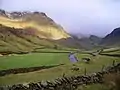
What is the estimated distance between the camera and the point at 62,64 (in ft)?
137

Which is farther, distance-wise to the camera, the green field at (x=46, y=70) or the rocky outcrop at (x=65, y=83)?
the green field at (x=46, y=70)

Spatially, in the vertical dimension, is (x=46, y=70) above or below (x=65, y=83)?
above

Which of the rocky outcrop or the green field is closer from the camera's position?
the rocky outcrop

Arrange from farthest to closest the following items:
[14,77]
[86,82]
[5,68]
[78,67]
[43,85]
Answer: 1. [78,67]
2. [5,68]
3. [14,77]
4. [86,82]
5. [43,85]

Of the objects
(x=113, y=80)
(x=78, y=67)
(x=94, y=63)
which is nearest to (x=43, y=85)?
(x=113, y=80)

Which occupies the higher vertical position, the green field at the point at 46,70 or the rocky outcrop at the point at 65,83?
the green field at the point at 46,70

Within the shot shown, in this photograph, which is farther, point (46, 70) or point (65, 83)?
point (46, 70)

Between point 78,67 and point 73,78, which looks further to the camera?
point 78,67

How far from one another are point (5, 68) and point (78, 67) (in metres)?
9.96

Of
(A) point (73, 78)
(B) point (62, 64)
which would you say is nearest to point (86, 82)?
(A) point (73, 78)

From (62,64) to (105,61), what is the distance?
6.60m

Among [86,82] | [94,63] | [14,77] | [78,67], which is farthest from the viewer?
[94,63]

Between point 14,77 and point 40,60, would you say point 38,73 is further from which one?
point 40,60

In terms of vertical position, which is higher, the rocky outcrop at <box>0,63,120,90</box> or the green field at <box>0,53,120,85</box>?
the green field at <box>0,53,120,85</box>
